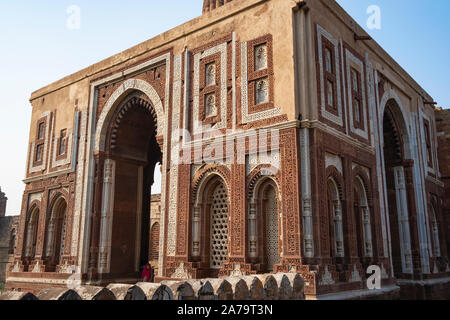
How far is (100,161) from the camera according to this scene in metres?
12.2

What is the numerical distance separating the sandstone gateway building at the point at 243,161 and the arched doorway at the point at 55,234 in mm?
46

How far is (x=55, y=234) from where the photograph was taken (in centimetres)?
1324

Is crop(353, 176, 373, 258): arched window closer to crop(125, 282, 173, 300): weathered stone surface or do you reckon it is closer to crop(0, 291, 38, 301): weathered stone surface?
crop(125, 282, 173, 300): weathered stone surface

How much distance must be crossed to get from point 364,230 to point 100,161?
7743mm

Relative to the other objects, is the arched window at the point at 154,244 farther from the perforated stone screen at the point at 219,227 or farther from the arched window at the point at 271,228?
the arched window at the point at 271,228

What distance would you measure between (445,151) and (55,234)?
15.0 meters

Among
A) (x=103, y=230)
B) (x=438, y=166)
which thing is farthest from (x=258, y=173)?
(x=438, y=166)

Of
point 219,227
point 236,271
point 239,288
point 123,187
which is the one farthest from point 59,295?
point 123,187

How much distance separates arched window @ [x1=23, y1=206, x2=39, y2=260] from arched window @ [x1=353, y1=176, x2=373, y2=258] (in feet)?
34.8

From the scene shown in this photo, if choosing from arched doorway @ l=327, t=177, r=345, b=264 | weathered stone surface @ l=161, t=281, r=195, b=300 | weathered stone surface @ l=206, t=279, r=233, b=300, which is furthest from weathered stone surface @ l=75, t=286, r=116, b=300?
arched doorway @ l=327, t=177, r=345, b=264

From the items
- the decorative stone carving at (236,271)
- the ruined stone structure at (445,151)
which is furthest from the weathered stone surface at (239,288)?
the ruined stone structure at (445,151)

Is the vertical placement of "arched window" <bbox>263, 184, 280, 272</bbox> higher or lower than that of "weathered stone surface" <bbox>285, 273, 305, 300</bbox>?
higher

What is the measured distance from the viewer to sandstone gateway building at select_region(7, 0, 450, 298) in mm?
8180

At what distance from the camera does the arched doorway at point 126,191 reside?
11.9 meters
